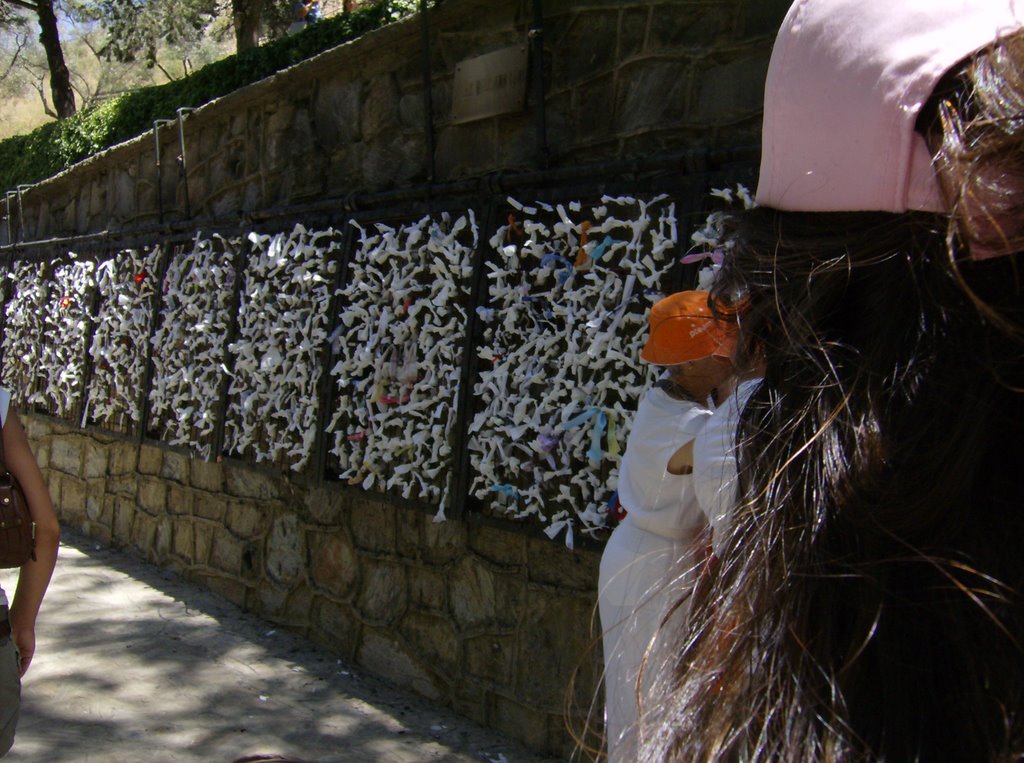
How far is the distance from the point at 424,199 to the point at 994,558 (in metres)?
3.96

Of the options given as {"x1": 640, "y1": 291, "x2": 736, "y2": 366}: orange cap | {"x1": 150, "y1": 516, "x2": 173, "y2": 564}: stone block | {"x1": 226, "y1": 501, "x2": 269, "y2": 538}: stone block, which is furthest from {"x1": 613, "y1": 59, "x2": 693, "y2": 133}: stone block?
{"x1": 150, "y1": 516, "x2": 173, "y2": 564}: stone block

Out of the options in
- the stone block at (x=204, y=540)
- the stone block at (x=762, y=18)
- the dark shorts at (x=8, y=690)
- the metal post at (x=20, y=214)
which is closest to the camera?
the dark shorts at (x=8, y=690)

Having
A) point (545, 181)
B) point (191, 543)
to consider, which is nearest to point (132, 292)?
point (191, 543)

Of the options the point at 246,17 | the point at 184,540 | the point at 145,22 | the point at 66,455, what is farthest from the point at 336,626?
the point at 145,22

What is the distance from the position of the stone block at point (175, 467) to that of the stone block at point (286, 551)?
114cm

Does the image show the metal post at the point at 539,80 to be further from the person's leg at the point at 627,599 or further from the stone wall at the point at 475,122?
the person's leg at the point at 627,599

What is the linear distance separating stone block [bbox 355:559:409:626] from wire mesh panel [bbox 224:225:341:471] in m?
0.67

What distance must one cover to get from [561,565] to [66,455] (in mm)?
5605

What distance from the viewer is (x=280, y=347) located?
528cm

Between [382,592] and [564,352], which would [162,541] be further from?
[564,352]

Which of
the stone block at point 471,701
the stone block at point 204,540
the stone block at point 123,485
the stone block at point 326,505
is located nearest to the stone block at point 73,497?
the stone block at point 123,485

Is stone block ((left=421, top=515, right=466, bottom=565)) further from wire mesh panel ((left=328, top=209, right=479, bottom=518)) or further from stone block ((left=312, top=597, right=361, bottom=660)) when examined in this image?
stone block ((left=312, top=597, right=361, bottom=660))

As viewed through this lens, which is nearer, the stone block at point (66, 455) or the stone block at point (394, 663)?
the stone block at point (394, 663)

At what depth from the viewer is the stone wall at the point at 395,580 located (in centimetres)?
380
